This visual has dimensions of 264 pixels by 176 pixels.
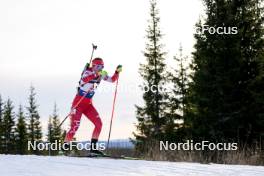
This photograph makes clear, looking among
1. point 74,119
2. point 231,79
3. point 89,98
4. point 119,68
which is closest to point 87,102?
point 89,98

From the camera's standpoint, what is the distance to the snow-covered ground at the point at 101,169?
6.73 m

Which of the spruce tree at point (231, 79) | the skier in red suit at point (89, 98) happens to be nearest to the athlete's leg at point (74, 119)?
the skier in red suit at point (89, 98)

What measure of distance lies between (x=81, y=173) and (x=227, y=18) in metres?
15.9

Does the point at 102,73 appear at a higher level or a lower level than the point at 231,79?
lower

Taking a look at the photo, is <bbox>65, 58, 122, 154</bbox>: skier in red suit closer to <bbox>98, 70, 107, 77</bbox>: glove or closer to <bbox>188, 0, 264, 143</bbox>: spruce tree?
<bbox>98, 70, 107, 77</bbox>: glove

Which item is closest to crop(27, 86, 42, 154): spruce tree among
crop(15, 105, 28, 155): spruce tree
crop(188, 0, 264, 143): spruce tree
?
crop(15, 105, 28, 155): spruce tree

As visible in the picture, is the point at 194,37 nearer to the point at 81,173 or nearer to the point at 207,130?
the point at 207,130

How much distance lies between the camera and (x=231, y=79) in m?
21.2

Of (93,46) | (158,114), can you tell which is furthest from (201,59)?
(158,114)

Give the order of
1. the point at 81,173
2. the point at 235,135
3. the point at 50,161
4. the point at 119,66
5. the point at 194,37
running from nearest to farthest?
the point at 81,173, the point at 50,161, the point at 119,66, the point at 235,135, the point at 194,37

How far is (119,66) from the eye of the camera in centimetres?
1198

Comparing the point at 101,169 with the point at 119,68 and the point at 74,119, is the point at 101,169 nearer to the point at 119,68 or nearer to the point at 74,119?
the point at 74,119

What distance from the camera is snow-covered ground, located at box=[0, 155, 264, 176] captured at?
6727mm

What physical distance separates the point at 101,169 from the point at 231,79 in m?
14.5
